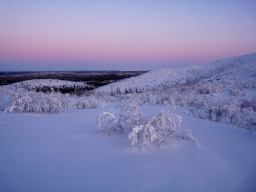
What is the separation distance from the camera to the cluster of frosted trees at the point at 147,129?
333 centimetres

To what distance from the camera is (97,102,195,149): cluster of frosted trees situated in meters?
3.33

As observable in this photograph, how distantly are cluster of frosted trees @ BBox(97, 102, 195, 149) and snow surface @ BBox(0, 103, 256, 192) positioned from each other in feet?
0.65

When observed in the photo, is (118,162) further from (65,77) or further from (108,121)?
(65,77)

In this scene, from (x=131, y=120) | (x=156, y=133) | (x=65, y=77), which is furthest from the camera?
(x=65, y=77)

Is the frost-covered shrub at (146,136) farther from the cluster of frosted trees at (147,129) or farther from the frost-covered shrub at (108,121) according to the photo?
the frost-covered shrub at (108,121)

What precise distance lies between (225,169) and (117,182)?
165 cm

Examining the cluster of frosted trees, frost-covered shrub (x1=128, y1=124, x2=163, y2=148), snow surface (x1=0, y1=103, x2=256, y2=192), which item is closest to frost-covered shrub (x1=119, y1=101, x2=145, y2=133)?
the cluster of frosted trees

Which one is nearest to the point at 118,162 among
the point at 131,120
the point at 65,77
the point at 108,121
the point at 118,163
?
the point at 118,163

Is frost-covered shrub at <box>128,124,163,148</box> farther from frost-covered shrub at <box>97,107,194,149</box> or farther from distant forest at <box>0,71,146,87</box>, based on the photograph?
distant forest at <box>0,71,146,87</box>

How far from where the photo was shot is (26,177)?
243 cm

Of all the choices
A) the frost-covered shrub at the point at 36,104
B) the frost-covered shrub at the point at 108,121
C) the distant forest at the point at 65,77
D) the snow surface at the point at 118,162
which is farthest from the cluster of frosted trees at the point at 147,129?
the distant forest at the point at 65,77

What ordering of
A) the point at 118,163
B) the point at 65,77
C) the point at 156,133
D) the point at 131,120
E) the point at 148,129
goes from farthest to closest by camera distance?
1. the point at 65,77
2. the point at 131,120
3. the point at 148,129
4. the point at 156,133
5. the point at 118,163

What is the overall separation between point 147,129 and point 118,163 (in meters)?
0.96

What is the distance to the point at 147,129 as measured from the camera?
3.52 meters
